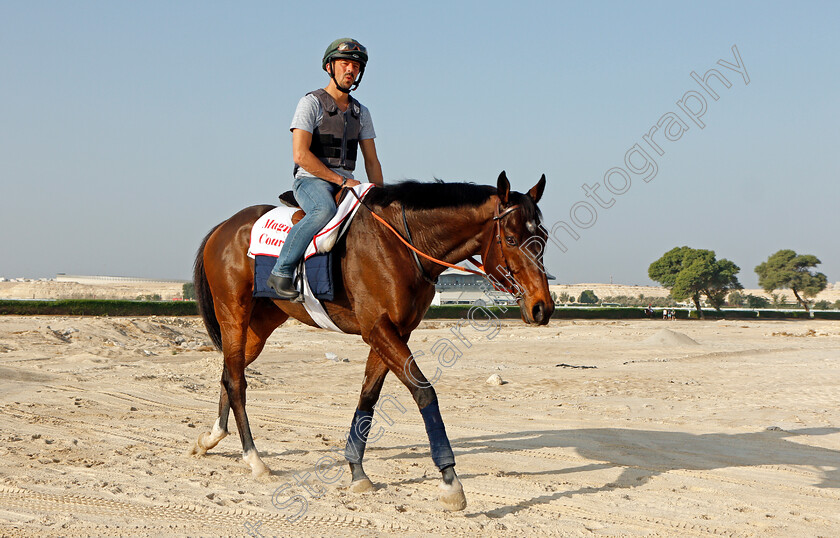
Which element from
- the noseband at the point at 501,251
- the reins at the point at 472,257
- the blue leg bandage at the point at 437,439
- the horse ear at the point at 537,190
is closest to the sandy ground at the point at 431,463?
the blue leg bandage at the point at 437,439

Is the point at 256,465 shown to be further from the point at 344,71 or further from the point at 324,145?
the point at 344,71

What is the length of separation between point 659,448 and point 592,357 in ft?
50.0

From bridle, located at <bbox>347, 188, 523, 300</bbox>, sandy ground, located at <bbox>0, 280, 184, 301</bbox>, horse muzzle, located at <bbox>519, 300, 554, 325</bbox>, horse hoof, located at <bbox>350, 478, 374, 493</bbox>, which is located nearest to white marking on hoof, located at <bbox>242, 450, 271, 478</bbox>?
horse hoof, located at <bbox>350, 478, 374, 493</bbox>

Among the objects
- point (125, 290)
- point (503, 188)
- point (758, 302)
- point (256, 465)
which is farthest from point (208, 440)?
point (125, 290)

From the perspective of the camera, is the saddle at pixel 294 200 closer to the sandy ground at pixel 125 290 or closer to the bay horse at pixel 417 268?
the bay horse at pixel 417 268

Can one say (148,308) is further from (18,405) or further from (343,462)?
(343,462)

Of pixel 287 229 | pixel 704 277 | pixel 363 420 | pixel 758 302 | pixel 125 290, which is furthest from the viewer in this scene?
pixel 125 290

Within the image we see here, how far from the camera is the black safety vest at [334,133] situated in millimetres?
5855

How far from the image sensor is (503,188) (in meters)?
5.00

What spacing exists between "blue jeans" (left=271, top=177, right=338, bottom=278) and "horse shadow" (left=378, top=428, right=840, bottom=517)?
243cm

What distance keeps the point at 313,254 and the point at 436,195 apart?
1.14 meters

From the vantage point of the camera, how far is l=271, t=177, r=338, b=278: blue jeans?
554 cm

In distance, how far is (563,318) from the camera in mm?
51062

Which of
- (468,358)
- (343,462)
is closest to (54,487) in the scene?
(343,462)
